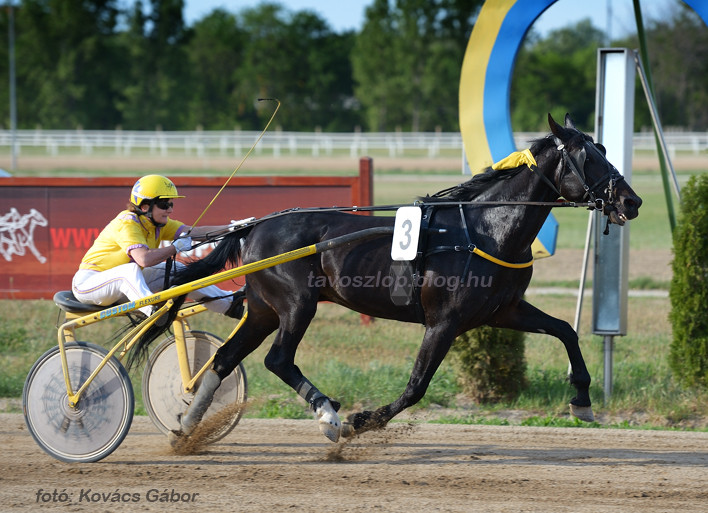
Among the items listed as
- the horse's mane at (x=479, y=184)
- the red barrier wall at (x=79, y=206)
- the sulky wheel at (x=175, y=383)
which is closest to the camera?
the horse's mane at (x=479, y=184)

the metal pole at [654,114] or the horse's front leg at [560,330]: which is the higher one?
the metal pole at [654,114]

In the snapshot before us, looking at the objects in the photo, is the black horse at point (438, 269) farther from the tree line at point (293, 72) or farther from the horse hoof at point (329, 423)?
the tree line at point (293, 72)

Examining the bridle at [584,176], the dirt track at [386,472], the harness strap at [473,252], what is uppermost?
the bridle at [584,176]

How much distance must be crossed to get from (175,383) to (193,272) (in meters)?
0.76

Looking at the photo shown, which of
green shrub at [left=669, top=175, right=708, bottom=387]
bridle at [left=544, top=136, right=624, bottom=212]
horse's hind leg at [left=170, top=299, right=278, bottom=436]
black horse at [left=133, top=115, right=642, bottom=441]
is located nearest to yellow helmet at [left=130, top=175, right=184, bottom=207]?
black horse at [left=133, top=115, right=642, bottom=441]

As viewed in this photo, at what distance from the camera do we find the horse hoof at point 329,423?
4875 millimetres

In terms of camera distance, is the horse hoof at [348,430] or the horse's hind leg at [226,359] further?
the horse's hind leg at [226,359]

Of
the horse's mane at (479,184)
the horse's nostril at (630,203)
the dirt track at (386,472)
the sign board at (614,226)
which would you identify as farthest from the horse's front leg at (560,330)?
the sign board at (614,226)

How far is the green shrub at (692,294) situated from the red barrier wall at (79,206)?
11.4ft

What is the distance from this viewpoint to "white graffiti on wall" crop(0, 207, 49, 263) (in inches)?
362

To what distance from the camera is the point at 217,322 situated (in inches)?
365

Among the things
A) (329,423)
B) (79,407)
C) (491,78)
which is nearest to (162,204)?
(79,407)

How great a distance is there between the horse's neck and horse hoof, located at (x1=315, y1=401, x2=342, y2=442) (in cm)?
133

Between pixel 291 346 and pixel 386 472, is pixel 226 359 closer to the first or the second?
pixel 291 346
